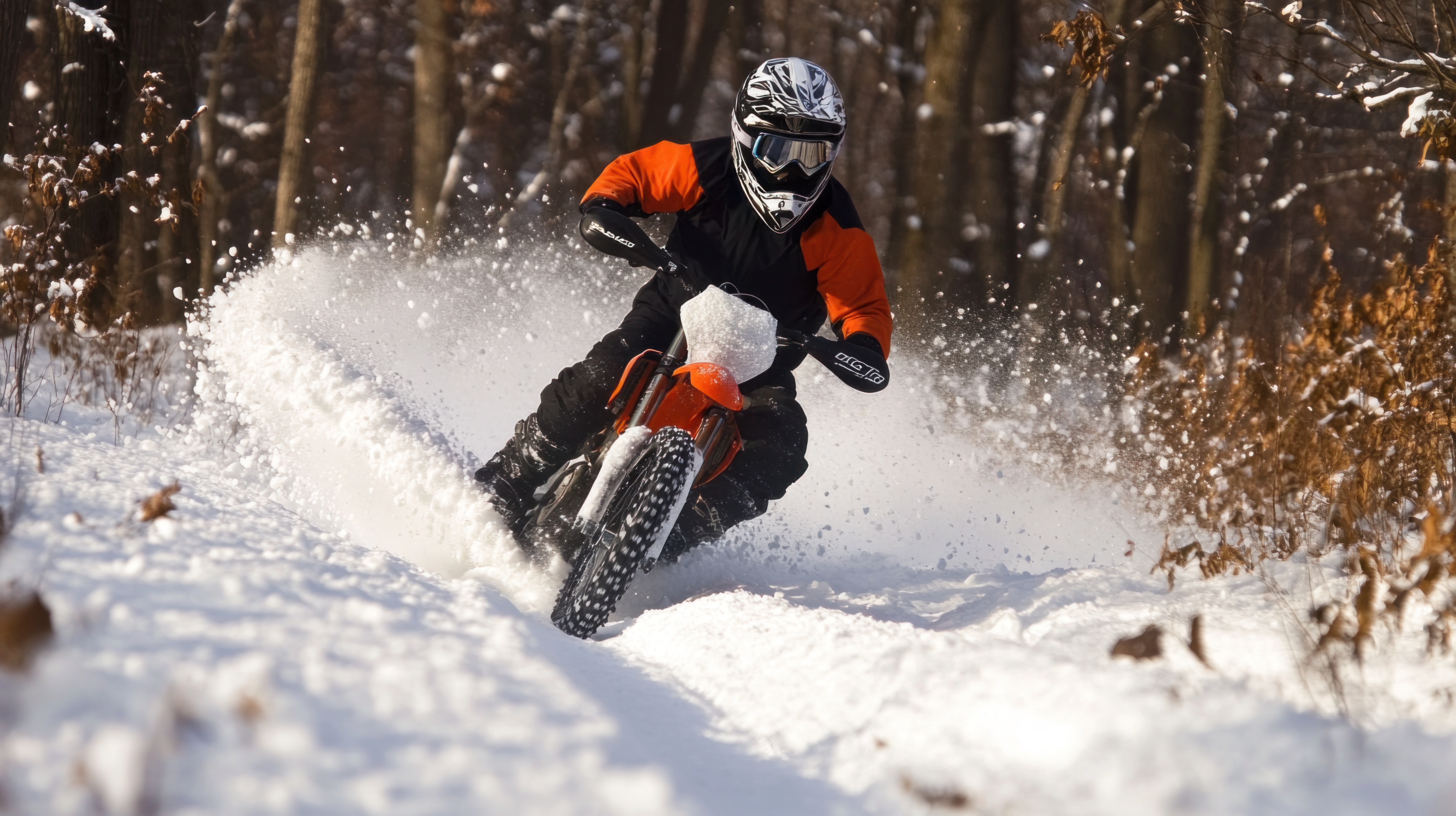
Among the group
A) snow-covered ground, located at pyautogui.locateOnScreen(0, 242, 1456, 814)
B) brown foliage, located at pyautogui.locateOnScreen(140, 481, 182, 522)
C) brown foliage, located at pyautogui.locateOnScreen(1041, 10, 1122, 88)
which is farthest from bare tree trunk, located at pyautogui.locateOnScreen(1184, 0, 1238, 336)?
brown foliage, located at pyautogui.locateOnScreen(140, 481, 182, 522)

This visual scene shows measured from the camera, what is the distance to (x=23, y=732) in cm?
133

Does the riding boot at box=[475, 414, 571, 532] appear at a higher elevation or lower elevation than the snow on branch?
lower

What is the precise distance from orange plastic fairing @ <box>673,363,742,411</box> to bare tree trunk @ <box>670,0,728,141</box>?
1249 cm

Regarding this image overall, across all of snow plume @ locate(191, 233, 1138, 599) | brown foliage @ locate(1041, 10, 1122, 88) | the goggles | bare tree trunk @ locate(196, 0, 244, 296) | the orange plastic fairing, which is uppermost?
brown foliage @ locate(1041, 10, 1122, 88)

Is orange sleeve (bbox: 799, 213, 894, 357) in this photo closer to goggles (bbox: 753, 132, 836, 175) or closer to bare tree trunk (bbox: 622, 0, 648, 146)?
goggles (bbox: 753, 132, 836, 175)

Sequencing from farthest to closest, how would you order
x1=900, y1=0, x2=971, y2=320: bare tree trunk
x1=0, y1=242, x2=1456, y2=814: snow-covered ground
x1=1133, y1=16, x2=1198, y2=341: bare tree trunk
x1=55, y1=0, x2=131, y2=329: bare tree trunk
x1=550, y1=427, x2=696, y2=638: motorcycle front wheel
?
x1=1133, y1=16, x2=1198, y2=341: bare tree trunk
x1=900, y1=0, x2=971, y2=320: bare tree trunk
x1=55, y1=0, x2=131, y2=329: bare tree trunk
x1=550, y1=427, x2=696, y2=638: motorcycle front wheel
x1=0, y1=242, x2=1456, y2=814: snow-covered ground

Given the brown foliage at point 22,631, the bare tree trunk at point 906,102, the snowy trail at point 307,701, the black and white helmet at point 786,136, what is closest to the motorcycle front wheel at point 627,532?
the snowy trail at point 307,701

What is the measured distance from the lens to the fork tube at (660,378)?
3928mm

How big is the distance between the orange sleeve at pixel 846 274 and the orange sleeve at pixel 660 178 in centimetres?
56

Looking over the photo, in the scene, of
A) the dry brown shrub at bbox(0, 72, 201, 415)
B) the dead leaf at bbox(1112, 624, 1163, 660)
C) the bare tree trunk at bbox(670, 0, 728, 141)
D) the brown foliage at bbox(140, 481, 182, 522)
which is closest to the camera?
the dead leaf at bbox(1112, 624, 1163, 660)

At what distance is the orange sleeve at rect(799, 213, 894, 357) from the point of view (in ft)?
14.1

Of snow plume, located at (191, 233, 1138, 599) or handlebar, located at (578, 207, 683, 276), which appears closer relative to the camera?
handlebar, located at (578, 207, 683, 276)

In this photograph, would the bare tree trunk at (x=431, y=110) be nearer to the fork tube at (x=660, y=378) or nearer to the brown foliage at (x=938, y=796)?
the fork tube at (x=660, y=378)

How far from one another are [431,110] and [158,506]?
511 inches
